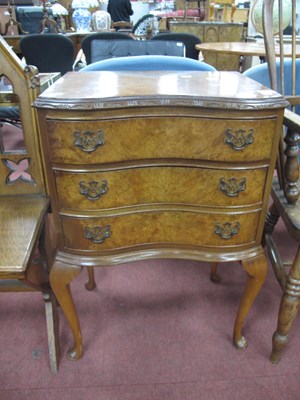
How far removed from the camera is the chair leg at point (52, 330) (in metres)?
1.22

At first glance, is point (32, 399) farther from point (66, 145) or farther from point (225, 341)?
point (66, 145)

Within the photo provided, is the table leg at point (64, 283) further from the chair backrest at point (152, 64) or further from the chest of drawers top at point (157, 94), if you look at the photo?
the chair backrest at point (152, 64)

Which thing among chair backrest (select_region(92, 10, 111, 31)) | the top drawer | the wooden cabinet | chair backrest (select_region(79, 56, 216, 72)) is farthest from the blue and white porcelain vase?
the top drawer

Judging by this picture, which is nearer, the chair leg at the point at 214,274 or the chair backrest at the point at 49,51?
the chair leg at the point at 214,274

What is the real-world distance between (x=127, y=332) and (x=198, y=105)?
3.35 ft

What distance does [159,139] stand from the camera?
89cm

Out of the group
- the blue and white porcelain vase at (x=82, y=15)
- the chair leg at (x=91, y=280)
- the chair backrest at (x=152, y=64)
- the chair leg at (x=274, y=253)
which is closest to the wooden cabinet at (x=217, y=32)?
the blue and white porcelain vase at (x=82, y=15)

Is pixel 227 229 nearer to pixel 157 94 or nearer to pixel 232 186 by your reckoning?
pixel 232 186

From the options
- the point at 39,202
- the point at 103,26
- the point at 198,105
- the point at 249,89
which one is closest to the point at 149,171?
the point at 198,105

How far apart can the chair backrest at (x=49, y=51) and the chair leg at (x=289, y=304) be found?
3.14 meters

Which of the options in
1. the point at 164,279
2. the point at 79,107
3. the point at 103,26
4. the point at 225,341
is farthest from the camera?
the point at 103,26

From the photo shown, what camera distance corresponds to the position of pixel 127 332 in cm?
142

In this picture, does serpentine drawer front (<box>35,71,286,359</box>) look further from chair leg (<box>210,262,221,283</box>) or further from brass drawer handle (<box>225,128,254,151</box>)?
chair leg (<box>210,262,221,283</box>)

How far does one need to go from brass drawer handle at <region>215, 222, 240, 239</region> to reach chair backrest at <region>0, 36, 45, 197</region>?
64 centimetres
